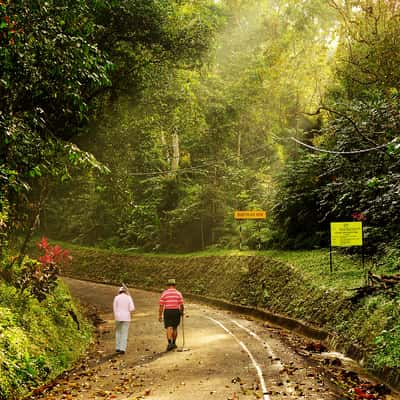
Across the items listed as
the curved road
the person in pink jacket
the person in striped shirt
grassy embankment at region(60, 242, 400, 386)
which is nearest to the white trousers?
the person in pink jacket

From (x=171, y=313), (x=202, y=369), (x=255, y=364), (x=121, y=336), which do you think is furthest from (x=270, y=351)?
(x=121, y=336)

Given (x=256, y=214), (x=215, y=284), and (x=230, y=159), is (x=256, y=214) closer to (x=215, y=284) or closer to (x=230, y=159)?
(x=215, y=284)

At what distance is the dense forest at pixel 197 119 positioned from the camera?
400 inches

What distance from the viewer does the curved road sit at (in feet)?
29.6

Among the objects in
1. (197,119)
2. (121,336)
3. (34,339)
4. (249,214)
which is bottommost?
(121,336)

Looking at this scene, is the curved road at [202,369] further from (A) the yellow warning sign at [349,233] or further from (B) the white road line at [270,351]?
(A) the yellow warning sign at [349,233]

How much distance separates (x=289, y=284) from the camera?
65.2ft

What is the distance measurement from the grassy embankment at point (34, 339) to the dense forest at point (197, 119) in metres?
2.08

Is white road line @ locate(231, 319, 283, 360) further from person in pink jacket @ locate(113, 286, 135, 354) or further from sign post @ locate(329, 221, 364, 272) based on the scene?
sign post @ locate(329, 221, 364, 272)

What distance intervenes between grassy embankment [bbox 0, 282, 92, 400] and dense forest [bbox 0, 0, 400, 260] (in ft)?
6.83

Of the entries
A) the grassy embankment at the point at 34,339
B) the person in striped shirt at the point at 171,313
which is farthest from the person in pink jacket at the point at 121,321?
the grassy embankment at the point at 34,339

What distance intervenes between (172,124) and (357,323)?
13.6 meters

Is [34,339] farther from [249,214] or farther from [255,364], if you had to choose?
[249,214]

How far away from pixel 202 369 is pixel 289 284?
9.61 m
